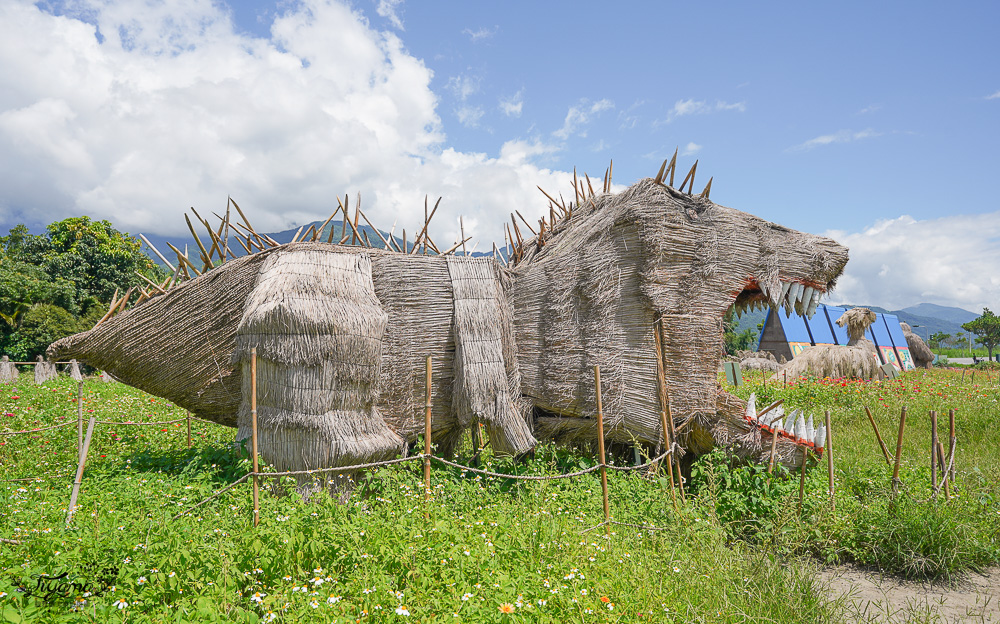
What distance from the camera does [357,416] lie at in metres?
4.64

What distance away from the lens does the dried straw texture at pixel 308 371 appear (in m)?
4.35

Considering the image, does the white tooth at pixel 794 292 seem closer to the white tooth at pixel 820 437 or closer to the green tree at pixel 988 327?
the white tooth at pixel 820 437

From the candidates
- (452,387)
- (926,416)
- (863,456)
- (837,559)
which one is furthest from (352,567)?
(926,416)

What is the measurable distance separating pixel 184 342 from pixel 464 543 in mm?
3331

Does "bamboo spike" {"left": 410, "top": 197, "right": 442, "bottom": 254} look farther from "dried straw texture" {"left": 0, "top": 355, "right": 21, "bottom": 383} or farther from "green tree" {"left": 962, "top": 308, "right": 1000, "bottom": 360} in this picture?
"green tree" {"left": 962, "top": 308, "right": 1000, "bottom": 360}

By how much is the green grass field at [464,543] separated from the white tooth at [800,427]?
0.37 m

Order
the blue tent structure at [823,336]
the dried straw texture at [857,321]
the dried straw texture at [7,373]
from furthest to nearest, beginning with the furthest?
1. the blue tent structure at [823,336]
2. the dried straw texture at [857,321]
3. the dried straw texture at [7,373]

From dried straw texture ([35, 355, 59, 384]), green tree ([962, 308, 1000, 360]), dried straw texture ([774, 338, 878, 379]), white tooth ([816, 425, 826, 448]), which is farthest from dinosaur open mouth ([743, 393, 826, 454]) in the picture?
green tree ([962, 308, 1000, 360])

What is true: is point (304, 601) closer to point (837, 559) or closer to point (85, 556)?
point (85, 556)

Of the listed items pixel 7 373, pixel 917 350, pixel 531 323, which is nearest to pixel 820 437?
pixel 531 323

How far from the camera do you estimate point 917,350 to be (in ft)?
85.1

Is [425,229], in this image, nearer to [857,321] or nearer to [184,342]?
[184,342]

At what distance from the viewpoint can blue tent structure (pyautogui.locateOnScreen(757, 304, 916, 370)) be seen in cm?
2300

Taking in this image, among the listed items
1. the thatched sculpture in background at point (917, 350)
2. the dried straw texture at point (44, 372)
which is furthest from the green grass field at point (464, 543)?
the thatched sculpture in background at point (917, 350)
